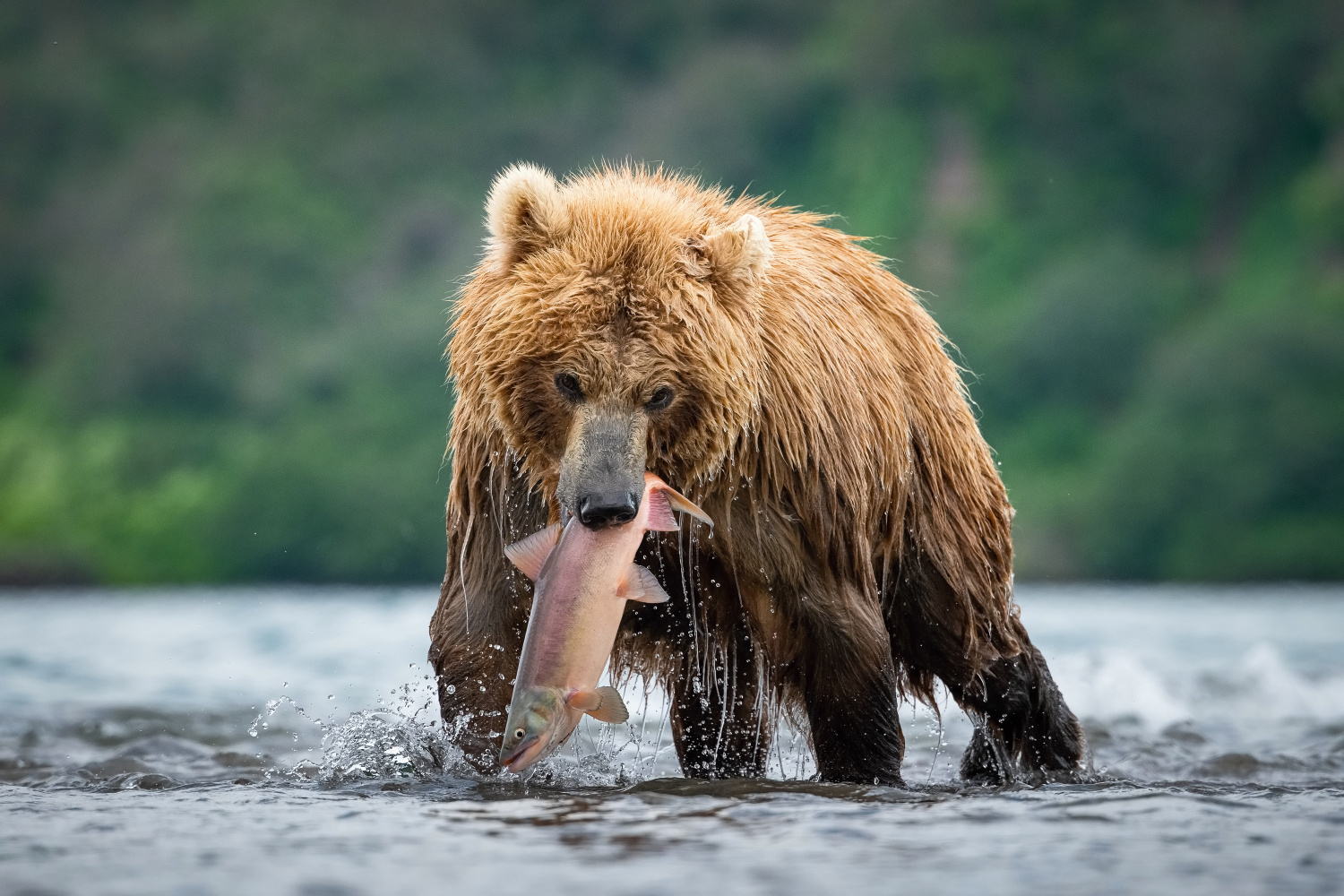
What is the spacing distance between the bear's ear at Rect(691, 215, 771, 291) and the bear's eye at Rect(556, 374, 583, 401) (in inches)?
21.7

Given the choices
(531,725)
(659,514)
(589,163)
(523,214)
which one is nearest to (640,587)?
(659,514)

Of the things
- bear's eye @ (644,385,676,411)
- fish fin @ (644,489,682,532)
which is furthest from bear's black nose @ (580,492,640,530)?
bear's eye @ (644,385,676,411)

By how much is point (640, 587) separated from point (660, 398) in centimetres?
58

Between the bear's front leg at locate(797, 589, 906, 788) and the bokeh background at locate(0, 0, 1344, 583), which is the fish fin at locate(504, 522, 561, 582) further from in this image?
the bokeh background at locate(0, 0, 1344, 583)

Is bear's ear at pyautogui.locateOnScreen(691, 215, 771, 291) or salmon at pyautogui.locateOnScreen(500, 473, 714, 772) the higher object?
bear's ear at pyautogui.locateOnScreen(691, 215, 771, 291)

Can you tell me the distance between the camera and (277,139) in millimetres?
57781

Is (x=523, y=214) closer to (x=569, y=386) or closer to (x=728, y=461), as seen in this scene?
(x=569, y=386)

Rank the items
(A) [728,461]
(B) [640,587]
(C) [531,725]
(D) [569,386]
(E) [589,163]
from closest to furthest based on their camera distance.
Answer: (C) [531,725]
(B) [640,587]
(D) [569,386]
(A) [728,461]
(E) [589,163]

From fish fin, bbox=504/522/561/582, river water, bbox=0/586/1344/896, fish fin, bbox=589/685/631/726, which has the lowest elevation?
river water, bbox=0/586/1344/896

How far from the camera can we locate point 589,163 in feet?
108

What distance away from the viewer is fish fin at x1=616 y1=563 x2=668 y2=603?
4719 millimetres

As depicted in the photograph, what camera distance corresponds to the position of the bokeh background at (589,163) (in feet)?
127

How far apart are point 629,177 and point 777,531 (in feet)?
4.19

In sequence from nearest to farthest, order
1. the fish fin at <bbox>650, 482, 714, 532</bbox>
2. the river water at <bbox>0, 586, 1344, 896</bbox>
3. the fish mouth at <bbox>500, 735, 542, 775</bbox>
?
the river water at <bbox>0, 586, 1344, 896</bbox> → the fish mouth at <bbox>500, 735, 542, 775</bbox> → the fish fin at <bbox>650, 482, 714, 532</bbox>
